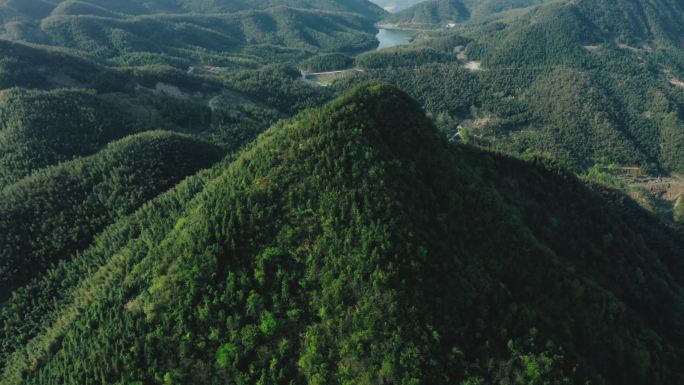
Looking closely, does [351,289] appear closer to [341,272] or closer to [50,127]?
[341,272]

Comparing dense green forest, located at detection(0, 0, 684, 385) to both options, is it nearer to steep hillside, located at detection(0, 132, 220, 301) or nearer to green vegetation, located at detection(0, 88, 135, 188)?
steep hillside, located at detection(0, 132, 220, 301)

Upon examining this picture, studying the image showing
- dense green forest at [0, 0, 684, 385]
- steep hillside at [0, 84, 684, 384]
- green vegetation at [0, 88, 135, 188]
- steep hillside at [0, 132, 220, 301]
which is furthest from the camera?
green vegetation at [0, 88, 135, 188]

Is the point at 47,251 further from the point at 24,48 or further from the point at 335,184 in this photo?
the point at 24,48

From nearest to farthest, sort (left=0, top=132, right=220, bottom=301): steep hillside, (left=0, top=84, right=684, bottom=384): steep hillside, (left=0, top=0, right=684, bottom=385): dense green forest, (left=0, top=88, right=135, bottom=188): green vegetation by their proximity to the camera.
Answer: (left=0, top=84, right=684, bottom=384): steep hillside < (left=0, top=0, right=684, bottom=385): dense green forest < (left=0, top=132, right=220, bottom=301): steep hillside < (left=0, top=88, right=135, bottom=188): green vegetation

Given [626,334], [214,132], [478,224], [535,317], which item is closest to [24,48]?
[214,132]

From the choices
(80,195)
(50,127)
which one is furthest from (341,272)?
(50,127)

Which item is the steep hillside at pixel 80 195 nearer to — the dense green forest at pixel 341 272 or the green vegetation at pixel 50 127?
the dense green forest at pixel 341 272

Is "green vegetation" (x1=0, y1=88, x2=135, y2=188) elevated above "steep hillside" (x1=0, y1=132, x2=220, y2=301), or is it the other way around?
"green vegetation" (x1=0, y1=88, x2=135, y2=188)

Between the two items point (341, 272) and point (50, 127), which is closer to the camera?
point (341, 272)

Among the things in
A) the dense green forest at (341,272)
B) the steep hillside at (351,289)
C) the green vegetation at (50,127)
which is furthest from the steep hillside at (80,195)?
the green vegetation at (50,127)

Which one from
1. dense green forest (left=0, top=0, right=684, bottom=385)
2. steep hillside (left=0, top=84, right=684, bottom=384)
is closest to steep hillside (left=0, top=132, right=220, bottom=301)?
dense green forest (left=0, top=0, right=684, bottom=385)
